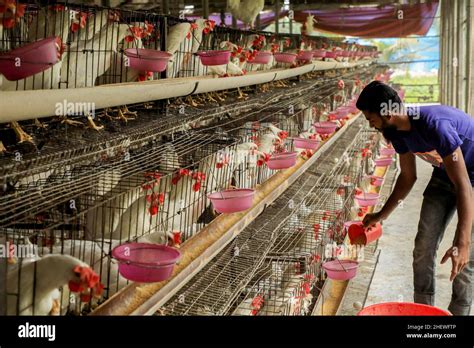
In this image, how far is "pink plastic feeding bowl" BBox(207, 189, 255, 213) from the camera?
99.3 inches

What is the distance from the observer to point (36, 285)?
1.57 m

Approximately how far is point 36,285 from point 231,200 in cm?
109

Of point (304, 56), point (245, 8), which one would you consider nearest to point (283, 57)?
point (304, 56)

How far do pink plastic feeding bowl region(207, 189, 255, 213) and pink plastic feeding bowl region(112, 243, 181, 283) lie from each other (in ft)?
2.45

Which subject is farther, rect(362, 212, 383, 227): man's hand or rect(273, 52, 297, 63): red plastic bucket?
rect(273, 52, 297, 63): red plastic bucket

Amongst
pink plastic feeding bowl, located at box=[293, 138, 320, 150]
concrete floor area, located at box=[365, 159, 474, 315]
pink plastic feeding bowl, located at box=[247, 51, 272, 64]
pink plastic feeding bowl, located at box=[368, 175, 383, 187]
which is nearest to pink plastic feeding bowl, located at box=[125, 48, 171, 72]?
pink plastic feeding bowl, located at box=[247, 51, 272, 64]

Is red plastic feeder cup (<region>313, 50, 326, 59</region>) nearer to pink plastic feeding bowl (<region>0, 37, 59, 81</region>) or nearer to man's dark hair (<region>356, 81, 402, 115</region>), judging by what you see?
man's dark hair (<region>356, 81, 402, 115</region>)

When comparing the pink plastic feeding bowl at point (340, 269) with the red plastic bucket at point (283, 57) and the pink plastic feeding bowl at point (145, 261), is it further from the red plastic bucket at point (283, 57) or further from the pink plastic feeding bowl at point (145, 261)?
the pink plastic feeding bowl at point (145, 261)

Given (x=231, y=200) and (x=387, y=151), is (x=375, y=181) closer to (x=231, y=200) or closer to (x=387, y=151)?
(x=387, y=151)

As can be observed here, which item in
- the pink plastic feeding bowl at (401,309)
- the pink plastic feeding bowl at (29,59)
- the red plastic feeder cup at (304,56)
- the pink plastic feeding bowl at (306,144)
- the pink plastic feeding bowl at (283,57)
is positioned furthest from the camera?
the red plastic feeder cup at (304,56)

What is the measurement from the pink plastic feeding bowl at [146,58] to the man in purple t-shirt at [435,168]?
86 centimetres

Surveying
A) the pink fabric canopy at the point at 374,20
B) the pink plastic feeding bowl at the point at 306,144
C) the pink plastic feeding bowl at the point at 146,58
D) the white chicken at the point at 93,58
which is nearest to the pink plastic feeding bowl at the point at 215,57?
the white chicken at the point at 93,58

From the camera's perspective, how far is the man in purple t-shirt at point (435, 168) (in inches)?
99.5

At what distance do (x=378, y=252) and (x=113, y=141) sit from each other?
3946 millimetres
